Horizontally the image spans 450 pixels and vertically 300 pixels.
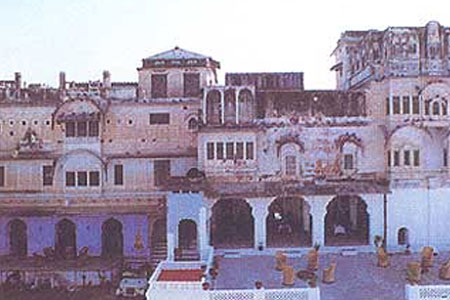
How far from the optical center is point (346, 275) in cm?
2705

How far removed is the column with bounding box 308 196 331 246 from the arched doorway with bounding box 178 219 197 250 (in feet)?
17.8

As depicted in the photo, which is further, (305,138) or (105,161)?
(105,161)

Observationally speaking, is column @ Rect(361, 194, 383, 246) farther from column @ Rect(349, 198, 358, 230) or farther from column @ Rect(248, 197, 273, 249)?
column @ Rect(248, 197, 273, 249)

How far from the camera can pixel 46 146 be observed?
3597cm

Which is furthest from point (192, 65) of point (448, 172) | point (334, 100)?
point (448, 172)

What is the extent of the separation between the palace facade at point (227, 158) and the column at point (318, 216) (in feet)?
0.19

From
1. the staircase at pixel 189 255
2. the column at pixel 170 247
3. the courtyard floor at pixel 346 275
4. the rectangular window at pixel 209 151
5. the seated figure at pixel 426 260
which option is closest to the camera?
the courtyard floor at pixel 346 275

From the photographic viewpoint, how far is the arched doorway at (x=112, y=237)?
115ft

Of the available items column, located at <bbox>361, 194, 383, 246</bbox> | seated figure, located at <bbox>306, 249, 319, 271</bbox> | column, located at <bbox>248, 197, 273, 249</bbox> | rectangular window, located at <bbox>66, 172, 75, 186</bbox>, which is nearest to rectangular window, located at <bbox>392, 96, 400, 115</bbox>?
column, located at <bbox>361, 194, 383, 246</bbox>

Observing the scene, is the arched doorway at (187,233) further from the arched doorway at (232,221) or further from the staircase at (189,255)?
the arched doorway at (232,221)

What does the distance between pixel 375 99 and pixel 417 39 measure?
3372 mm

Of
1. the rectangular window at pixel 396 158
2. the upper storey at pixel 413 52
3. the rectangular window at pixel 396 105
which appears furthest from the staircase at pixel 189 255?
the upper storey at pixel 413 52

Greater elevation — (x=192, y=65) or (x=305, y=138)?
(x=192, y=65)

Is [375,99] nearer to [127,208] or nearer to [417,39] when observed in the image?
[417,39]
